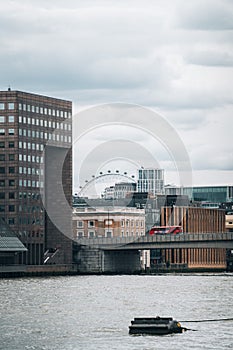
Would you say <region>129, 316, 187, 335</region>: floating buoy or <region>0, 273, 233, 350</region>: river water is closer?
<region>0, 273, 233, 350</region>: river water

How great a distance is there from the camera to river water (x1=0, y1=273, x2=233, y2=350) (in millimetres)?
77188

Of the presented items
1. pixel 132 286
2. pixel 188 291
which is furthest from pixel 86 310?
pixel 132 286

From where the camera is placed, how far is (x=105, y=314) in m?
100

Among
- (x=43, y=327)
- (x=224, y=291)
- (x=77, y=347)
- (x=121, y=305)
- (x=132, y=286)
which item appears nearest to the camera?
(x=77, y=347)

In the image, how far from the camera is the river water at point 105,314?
7719cm

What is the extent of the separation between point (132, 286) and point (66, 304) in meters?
43.1

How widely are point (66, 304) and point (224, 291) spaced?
2841 cm

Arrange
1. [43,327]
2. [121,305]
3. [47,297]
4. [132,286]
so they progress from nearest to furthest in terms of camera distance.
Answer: [43,327] → [121,305] → [47,297] → [132,286]

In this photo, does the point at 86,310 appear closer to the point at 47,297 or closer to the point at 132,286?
the point at 47,297

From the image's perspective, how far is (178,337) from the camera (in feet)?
260

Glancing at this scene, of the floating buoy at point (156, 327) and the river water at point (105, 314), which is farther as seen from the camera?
the floating buoy at point (156, 327)

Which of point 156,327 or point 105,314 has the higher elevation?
point 105,314

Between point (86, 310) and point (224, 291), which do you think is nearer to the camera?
point (86, 310)

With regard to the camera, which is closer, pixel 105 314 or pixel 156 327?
pixel 156 327
